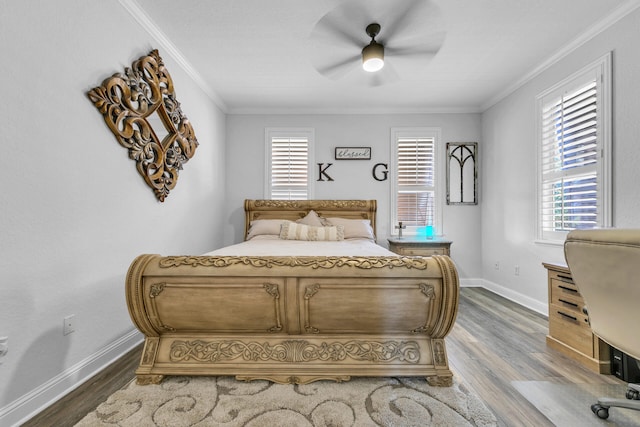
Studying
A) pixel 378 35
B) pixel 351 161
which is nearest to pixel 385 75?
pixel 378 35

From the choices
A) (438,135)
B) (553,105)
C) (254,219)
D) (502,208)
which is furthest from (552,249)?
(254,219)

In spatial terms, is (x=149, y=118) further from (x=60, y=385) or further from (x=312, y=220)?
(x=312, y=220)

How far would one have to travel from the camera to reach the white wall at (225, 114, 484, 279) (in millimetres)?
4297

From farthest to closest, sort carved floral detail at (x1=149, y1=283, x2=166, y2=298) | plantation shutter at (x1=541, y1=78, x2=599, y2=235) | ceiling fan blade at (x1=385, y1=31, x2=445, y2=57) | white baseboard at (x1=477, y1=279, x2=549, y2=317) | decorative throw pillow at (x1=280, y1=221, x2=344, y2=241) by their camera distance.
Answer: decorative throw pillow at (x1=280, y1=221, x2=344, y2=241) → white baseboard at (x1=477, y1=279, x2=549, y2=317) → plantation shutter at (x1=541, y1=78, x2=599, y2=235) → ceiling fan blade at (x1=385, y1=31, x2=445, y2=57) → carved floral detail at (x1=149, y1=283, x2=166, y2=298)

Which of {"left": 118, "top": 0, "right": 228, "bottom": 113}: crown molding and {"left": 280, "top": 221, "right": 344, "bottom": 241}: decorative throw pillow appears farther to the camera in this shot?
{"left": 280, "top": 221, "right": 344, "bottom": 241}: decorative throw pillow

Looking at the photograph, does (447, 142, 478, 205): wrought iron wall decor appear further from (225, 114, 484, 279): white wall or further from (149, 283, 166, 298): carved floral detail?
(149, 283, 166, 298): carved floral detail

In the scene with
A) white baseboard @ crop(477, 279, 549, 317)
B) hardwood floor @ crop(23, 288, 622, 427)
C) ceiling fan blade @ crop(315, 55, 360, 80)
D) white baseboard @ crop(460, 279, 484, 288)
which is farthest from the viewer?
white baseboard @ crop(460, 279, 484, 288)

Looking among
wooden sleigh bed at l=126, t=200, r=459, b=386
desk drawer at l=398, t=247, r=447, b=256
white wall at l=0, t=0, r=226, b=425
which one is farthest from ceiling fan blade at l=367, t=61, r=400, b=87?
desk drawer at l=398, t=247, r=447, b=256

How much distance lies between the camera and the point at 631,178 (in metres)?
2.21

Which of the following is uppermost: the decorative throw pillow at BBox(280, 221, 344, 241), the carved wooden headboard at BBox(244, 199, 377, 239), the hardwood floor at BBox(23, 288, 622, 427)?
the carved wooden headboard at BBox(244, 199, 377, 239)

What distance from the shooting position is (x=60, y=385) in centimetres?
162

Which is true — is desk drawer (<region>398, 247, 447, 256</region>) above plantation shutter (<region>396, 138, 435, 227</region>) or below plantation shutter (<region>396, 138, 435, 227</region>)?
below

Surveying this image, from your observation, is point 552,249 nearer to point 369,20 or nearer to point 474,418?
point 474,418

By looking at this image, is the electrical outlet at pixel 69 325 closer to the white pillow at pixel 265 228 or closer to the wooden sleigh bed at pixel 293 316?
the wooden sleigh bed at pixel 293 316
